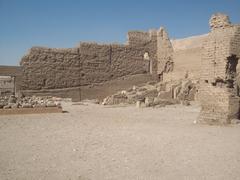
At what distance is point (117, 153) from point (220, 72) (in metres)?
6.40

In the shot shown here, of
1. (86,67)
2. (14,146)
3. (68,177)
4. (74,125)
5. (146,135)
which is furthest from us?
(86,67)

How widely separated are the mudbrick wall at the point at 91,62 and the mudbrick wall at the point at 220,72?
12.4 meters

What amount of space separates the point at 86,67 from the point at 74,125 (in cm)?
1295

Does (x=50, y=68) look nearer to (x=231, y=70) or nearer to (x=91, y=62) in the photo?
(x=91, y=62)

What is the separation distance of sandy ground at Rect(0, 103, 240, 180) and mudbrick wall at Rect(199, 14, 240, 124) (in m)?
1.26

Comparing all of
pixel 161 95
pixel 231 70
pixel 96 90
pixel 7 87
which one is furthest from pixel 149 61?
pixel 231 70

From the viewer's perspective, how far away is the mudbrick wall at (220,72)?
11.1m

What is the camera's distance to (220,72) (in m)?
11.3

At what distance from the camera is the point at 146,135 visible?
8594 millimetres

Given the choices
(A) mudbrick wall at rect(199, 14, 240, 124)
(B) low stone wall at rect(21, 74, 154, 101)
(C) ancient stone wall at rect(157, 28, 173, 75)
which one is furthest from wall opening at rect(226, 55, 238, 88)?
(C) ancient stone wall at rect(157, 28, 173, 75)

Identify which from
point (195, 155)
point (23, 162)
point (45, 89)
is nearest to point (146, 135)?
point (195, 155)

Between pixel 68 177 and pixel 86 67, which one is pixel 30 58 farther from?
pixel 68 177

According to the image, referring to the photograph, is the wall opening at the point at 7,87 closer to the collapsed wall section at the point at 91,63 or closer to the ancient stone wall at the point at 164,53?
the collapsed wall section at the point at 91,63

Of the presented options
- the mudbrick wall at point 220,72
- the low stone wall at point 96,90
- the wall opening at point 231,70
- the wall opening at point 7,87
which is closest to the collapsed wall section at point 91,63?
the low stone wall at point 96,90
